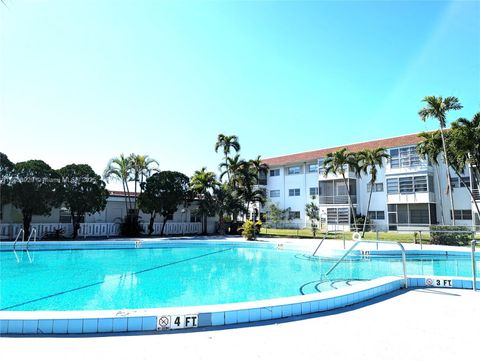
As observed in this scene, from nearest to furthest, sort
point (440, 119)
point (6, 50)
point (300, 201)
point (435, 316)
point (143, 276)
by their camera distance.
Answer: point (435, 316) < point (6, 50) < point (143, 276) < point (440, 119) < point (300, 201)

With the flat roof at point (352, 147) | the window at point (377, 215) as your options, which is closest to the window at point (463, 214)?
the window at point (377, 215)

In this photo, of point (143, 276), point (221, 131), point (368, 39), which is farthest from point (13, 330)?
point (221, 131)

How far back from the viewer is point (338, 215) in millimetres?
36844

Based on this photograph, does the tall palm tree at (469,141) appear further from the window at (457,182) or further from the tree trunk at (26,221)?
the tree trunk at (26,221)

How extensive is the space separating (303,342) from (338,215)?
34.1 metres

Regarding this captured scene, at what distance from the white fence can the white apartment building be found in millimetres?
15822

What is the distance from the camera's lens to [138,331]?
4707mm

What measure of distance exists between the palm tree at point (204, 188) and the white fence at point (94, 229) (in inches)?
124

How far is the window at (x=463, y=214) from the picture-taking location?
2955 cm

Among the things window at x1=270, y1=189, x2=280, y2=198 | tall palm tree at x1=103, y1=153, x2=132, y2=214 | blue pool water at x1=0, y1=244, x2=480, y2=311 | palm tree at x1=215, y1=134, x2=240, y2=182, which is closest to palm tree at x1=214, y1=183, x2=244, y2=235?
palm tree at x1=215, y1=134, x2=240, y2=182

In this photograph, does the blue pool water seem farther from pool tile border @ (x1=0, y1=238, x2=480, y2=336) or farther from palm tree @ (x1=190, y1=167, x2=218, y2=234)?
palm tree @ (x1=190, y1=167, x2=218, y2=234)

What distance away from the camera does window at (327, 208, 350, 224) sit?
36.2 metres

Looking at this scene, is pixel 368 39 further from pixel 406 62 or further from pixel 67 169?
pixel 67 169

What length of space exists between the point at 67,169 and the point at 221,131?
46.7 feet
